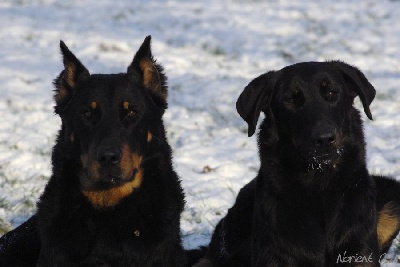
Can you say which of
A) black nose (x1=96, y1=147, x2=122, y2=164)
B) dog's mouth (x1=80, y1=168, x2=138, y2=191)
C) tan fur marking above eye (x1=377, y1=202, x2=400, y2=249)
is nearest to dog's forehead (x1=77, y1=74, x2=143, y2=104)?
black nose (x1=96, y1=147, x2=122, y2=164)

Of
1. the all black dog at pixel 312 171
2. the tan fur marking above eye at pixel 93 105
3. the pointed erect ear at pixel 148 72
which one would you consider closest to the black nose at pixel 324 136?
the all black dog at pixel 312 171

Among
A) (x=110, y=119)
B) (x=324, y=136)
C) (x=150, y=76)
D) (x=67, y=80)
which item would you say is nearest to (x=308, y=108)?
(x=324, y=136)

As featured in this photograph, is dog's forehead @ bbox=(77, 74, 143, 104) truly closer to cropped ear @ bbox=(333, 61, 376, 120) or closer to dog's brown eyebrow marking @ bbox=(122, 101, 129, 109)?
dog's brown eyebrow marking @ bbox=(122, 101, 129, 109)

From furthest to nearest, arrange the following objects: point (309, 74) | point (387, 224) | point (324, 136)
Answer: point (387, 224) < point (309, 74) < point (324, 136)

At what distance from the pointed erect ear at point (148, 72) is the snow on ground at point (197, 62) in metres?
1.99

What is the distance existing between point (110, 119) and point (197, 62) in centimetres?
817

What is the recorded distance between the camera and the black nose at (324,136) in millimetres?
5199

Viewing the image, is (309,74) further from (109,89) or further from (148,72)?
(109,89)

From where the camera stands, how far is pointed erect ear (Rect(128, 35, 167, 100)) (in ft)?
18.6

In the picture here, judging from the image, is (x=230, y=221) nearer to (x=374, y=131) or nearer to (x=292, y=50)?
(x=374, y=131)

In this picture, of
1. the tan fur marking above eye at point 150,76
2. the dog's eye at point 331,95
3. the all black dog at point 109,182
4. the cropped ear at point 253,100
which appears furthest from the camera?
the tan fur marking above eye at point 150,76

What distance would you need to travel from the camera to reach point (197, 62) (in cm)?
1338

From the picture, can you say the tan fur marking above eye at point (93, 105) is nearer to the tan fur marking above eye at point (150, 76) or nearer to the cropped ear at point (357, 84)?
the tan fur marking above eye at point (150, 76)

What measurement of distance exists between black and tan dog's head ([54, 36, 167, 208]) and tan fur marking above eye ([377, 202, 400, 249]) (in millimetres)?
2166
